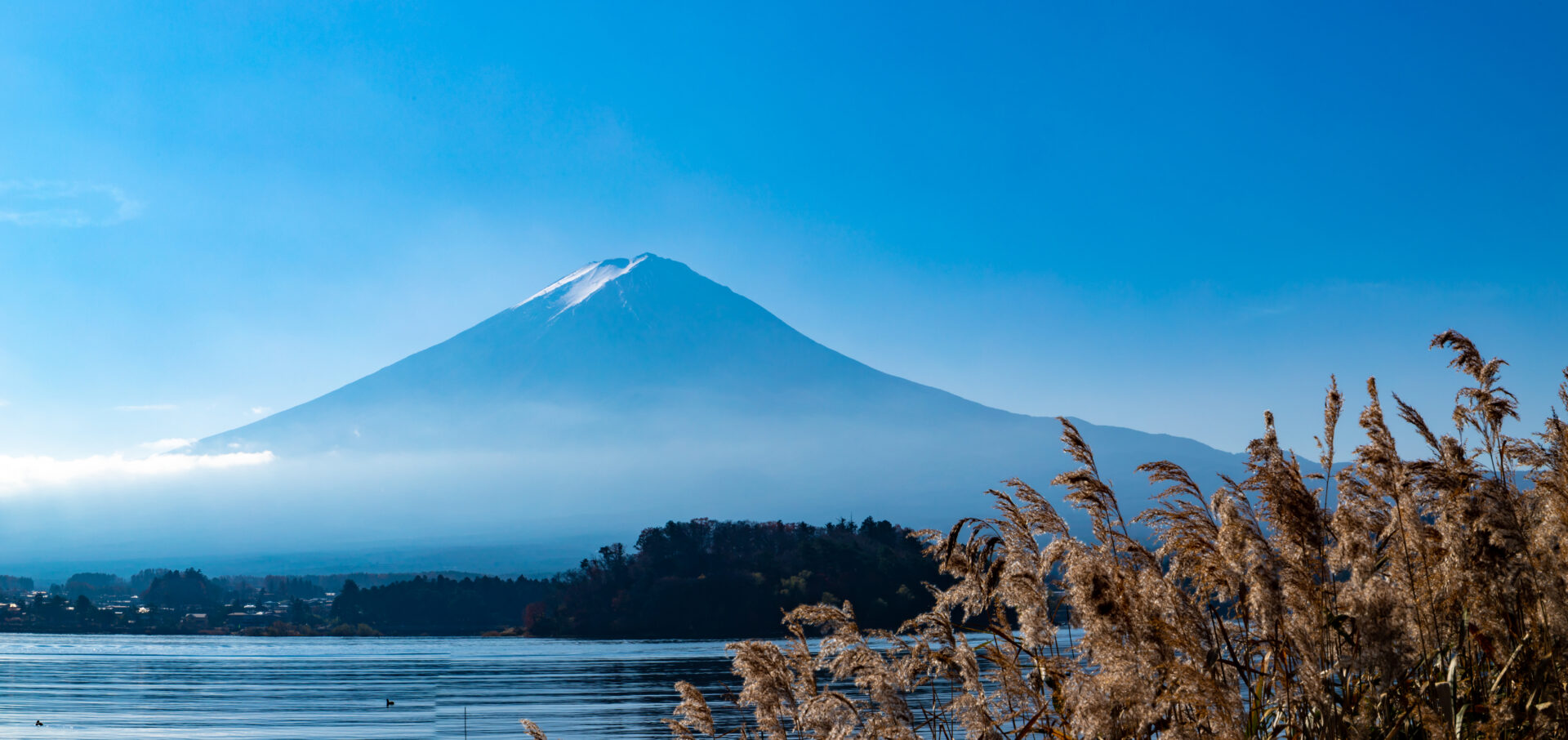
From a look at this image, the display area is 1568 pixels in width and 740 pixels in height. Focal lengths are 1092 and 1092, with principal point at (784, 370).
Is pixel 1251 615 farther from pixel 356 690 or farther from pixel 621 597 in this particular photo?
pixel 621 597

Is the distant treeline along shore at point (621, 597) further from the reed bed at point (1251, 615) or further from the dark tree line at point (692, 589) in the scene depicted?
the reed bed at point (1251, 615)

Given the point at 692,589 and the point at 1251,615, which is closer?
the point at 1251,615

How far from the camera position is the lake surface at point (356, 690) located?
93.1 feet

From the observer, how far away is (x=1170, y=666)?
2670 millimetres

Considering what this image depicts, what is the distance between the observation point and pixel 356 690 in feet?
136

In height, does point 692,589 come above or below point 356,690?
above

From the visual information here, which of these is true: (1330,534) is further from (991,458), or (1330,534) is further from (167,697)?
(991,458)

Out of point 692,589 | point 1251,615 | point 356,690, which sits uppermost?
point 1251,615

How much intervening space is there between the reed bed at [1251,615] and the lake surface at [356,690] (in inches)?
870

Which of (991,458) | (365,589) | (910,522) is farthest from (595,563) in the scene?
(991,458)

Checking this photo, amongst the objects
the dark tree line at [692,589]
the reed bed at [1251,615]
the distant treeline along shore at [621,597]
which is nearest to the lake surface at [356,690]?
the dark tree line at [692,589]

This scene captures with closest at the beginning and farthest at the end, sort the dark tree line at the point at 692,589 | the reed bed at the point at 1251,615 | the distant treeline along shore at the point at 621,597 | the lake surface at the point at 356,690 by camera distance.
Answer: the reed bed at the point at 1251,615
the lake surface at the point at 356,690
the dark tree line at the point at 692,589
the distant treeline along shore at the point at 621,597

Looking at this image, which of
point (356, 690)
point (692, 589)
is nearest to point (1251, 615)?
point (356, 690)

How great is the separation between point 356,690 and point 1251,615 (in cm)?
4385
